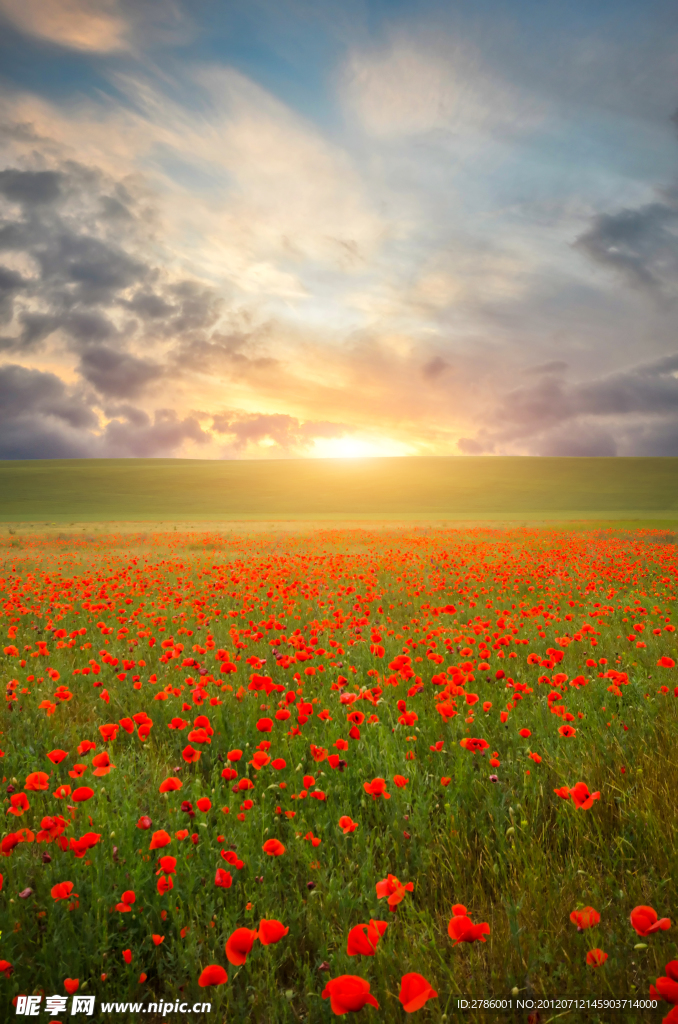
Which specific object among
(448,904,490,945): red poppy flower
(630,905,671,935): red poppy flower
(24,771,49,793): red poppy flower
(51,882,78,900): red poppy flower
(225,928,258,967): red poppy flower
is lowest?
(51,882,78,900): red poppy flower

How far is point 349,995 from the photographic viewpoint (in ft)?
4.08

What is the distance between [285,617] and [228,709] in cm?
280

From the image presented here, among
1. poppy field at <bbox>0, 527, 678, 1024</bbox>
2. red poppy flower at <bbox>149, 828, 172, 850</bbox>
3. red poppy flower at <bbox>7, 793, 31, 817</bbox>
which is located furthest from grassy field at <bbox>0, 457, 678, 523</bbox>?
red poppy flower at <bbox>149, 828, 172, 850</bbox>

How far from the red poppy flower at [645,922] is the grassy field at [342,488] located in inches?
1909

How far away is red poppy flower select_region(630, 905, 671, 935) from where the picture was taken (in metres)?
1.38

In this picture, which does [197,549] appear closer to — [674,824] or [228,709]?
[228,709]

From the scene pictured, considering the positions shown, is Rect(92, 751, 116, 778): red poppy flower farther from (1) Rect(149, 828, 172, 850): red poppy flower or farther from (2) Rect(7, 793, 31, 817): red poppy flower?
(1) Rect(149, 828, 172, 850): red poppy flower

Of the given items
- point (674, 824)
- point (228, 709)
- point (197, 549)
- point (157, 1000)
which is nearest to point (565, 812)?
point (674, 824)

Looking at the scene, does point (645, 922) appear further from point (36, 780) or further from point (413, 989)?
point (36, 780)

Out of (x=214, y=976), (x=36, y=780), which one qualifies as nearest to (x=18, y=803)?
(x=36, y=780)

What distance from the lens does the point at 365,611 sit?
7148 millimetres

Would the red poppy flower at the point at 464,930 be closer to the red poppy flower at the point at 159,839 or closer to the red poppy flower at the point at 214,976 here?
the red poppy flower at the point at 214,976

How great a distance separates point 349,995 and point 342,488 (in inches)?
2974

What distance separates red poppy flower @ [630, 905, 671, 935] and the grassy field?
48.5 metres
